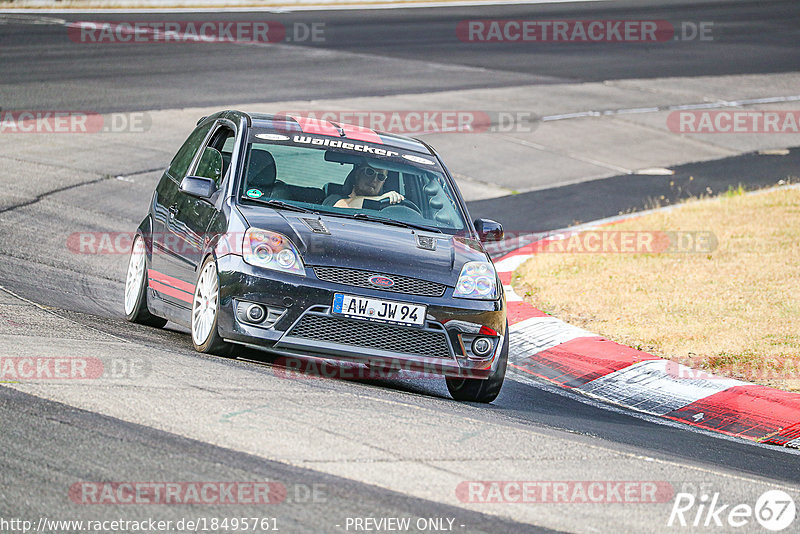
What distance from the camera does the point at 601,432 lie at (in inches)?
274

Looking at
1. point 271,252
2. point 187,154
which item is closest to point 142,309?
point 187,154

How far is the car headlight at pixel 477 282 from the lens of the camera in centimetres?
732

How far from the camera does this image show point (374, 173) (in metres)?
8.27

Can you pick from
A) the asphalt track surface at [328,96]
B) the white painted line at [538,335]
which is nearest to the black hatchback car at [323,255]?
the asphalt track surface at [328,96]

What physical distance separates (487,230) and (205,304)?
85.5 inches

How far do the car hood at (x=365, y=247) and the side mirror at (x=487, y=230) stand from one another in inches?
25.7

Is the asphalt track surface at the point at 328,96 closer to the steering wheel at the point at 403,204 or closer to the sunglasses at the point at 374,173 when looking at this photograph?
the steering wheel at the point at 403,204

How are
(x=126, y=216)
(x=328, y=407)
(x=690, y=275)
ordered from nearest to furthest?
(x=328, y=407) < (x=690, y=275) < (x=126, y=216)

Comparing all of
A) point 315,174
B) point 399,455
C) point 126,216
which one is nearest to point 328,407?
point 399,455

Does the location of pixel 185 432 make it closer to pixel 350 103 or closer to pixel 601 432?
pixel 601 432

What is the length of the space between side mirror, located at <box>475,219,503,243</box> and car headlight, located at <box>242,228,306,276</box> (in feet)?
5.83

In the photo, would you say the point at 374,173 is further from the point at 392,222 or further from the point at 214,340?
the point at 214,340

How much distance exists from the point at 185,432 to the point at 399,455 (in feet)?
3.18

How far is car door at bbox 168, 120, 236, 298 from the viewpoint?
777 centimetres
